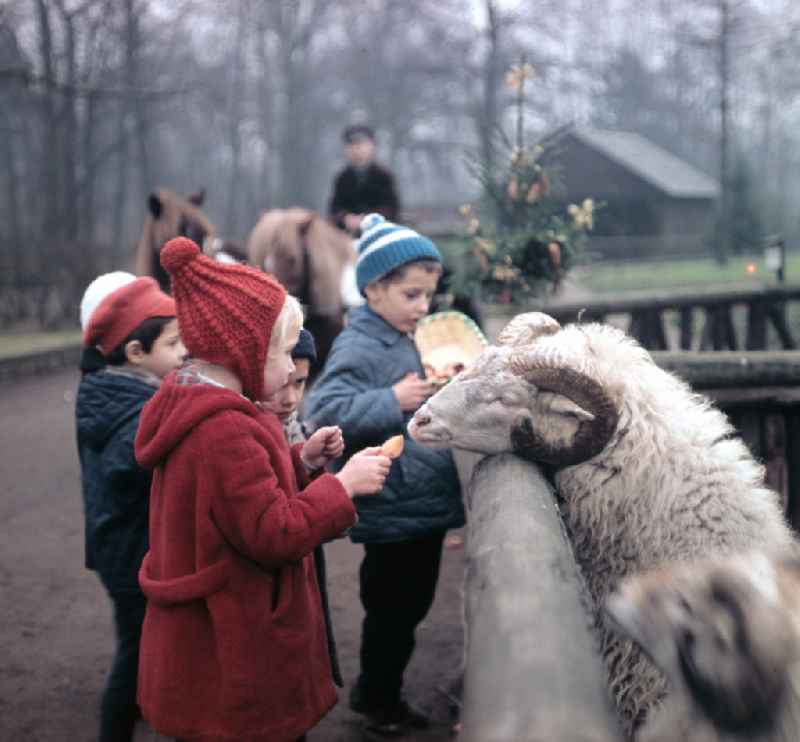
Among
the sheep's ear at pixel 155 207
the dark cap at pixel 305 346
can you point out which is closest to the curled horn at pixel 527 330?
the dark cap at pixel 305 346

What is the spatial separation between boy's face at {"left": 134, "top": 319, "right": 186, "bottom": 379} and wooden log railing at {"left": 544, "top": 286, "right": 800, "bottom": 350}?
5152mm

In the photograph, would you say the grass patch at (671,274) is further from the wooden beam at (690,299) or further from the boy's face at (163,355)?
the boy's face at (163,355)

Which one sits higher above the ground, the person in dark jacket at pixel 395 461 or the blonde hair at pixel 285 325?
the blonde hair at pixel 285 325

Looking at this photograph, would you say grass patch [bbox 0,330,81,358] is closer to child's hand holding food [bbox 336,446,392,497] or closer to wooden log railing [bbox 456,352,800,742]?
child's hand holding food [bbox 336,446,392,497]

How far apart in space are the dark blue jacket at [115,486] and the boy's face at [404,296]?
3.08ft

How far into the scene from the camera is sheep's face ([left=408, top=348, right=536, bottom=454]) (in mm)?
2607

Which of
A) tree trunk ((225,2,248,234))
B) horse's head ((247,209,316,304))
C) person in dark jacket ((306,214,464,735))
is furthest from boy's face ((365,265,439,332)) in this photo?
tree trunk ((225,2,248,234))

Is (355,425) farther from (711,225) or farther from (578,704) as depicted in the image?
(711,225)

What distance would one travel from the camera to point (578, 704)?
3.85ft

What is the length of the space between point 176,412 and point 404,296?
54.7 inches

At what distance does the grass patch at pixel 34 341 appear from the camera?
12.1m

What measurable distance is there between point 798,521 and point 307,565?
302cm

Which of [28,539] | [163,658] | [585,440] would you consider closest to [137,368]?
[163,658]

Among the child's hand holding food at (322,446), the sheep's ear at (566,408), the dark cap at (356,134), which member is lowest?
the child's hand holding food at (322,446)
